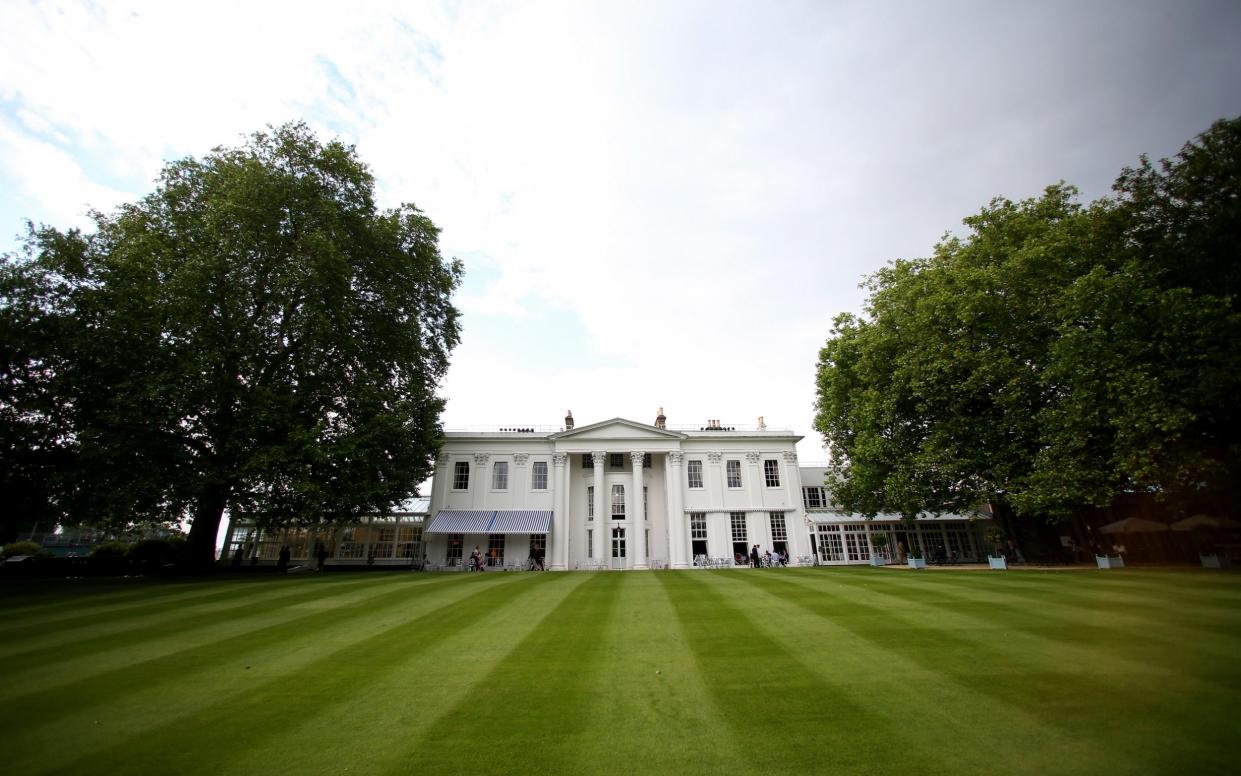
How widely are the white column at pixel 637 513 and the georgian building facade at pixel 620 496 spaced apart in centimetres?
7

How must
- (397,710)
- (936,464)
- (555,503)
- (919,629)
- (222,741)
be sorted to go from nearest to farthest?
(222,741)
(397,710)
(919,629)
(936,464)
(555,503)

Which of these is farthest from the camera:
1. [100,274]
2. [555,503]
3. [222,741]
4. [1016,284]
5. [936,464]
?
[555,503]

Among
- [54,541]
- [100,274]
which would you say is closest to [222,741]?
[100,274]

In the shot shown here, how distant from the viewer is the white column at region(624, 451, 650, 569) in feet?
104

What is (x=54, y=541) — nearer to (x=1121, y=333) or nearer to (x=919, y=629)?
(x=919, y=629)

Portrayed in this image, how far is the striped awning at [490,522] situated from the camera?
30.9m

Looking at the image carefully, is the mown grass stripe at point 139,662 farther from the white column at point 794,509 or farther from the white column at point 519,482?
the white column at point 794,509

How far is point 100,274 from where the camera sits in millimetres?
18703

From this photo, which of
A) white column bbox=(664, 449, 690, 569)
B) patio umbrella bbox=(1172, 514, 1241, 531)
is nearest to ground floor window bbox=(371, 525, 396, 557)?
white column bbox=(664, 449, 690, 569)

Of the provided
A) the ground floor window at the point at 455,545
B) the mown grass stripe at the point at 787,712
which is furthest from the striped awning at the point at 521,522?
the mown grass stripe at the point at 787,712

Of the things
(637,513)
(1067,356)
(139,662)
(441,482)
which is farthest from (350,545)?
(1067,356)

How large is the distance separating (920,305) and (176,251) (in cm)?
3121

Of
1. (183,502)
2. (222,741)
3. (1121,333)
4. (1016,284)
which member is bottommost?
(222,741)

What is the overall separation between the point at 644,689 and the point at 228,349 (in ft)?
70.8
